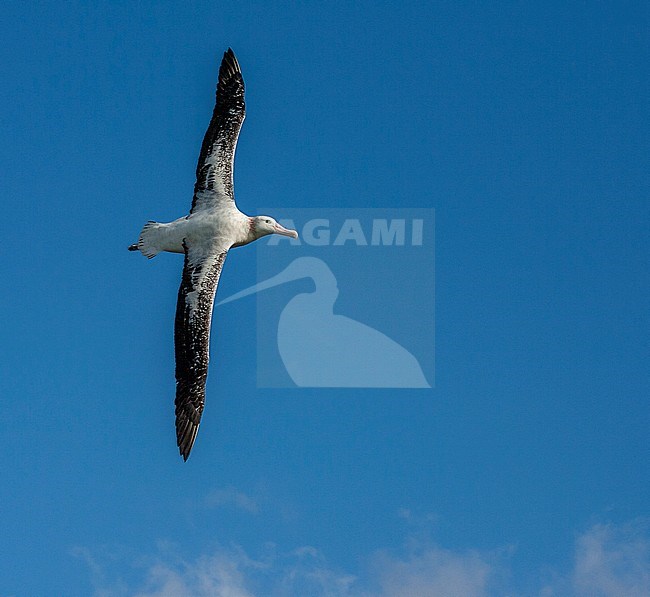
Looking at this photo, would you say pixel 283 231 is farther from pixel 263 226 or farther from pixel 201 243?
pixel 201 243

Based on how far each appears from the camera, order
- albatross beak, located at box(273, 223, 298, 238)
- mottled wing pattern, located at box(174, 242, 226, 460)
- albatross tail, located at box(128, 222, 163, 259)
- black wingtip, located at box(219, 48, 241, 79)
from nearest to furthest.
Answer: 1. mottled wing pattern, located at box(174, 242, 226, 460)
2. albatross tail, located at box(128, 222, 163, 259)
3. albatross beak, located at box(273, 223, 298, 238)
4. black wingtip, located at box(219, 48, 241, 79)

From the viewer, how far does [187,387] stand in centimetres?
2727

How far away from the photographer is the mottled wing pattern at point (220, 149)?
28.3 meters

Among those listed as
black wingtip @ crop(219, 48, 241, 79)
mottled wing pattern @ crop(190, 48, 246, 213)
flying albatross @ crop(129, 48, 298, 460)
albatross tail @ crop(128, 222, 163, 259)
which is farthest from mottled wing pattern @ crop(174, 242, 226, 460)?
black wingtip @ crop(219, 48, 241, 79)

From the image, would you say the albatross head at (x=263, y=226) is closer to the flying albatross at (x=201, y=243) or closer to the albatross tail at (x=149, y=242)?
the flying albatross at (x=201, y=243)

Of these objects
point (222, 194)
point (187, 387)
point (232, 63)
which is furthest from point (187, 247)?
point (232, 63)

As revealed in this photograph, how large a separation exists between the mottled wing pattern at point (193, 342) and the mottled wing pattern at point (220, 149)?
63.0 inches

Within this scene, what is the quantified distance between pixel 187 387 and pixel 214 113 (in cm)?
675

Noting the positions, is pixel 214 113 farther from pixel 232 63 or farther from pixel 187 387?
pixel 187 387

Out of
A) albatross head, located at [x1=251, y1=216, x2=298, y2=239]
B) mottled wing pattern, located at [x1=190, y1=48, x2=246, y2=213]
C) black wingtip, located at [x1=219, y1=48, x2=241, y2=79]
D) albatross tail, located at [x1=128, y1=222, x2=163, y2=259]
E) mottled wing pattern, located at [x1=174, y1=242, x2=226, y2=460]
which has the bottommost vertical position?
mottled wing pattern, located at [x1=174, y1=242, x2=226, y2=460]

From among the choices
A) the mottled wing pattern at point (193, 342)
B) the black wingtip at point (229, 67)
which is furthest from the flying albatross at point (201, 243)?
A: the black wingtip at point (229, 67)

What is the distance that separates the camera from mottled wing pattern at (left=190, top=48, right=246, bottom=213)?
28.3 meters

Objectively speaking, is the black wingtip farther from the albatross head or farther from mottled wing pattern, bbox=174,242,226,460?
mottled wing pattern, bbox=174,242,226,460

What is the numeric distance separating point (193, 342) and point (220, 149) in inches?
188
